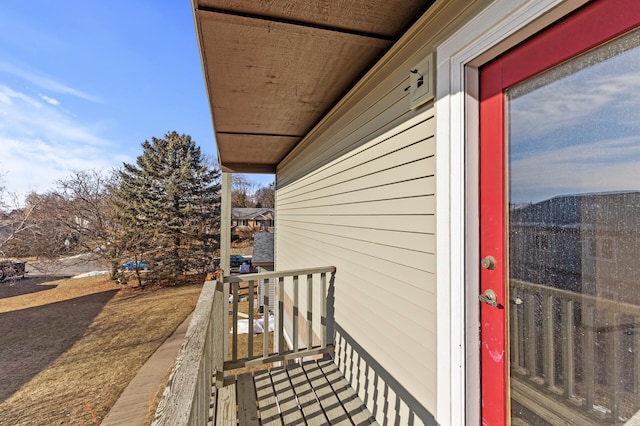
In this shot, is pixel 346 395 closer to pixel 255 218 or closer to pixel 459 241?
pixel 459 241

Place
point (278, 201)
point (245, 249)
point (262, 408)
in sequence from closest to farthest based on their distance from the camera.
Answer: point (262, 408), point (278, 201), point (245, 249)

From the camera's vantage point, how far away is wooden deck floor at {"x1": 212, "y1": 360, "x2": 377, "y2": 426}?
2.06m

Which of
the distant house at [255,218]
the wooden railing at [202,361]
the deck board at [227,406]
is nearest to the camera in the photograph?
the wooden railing at [202,361]

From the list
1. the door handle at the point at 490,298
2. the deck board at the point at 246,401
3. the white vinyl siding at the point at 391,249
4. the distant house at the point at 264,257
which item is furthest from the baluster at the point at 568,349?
the distant house at the point at 264,257

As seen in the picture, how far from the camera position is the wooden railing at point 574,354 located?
0.82m

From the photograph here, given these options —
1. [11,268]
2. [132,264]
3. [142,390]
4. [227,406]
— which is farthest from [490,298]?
[11,268]

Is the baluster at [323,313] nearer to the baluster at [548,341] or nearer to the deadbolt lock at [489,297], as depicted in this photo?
the deadbolt lock at [489,297]

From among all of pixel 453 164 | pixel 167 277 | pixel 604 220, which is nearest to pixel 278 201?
pixel 453 164

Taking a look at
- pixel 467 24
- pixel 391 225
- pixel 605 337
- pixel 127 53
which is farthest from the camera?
pixel 127 53

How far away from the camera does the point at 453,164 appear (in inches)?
52.3

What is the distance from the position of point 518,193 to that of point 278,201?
21.5 ft

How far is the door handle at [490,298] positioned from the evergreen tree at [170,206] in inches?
731

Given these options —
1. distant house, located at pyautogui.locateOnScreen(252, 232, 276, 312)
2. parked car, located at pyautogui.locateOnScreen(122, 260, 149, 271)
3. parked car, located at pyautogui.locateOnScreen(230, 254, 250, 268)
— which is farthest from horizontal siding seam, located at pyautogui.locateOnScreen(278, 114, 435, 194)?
parked car, located at pyautogui.locateOnScreen(230, 254, 250, 268)

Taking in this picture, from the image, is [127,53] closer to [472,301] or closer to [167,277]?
[167,277]
